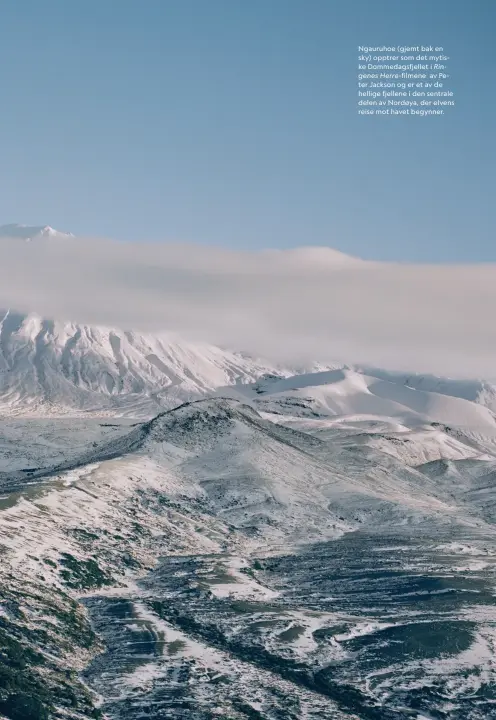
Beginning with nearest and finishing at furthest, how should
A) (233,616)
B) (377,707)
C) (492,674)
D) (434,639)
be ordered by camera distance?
(377,707) < (492,674) < (434,639) < (233,616)

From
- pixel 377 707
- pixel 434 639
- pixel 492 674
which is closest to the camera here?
pixel 377 707

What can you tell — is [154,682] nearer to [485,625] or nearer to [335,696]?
[335,696]

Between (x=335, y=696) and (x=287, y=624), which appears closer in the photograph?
(x=335, y=696)

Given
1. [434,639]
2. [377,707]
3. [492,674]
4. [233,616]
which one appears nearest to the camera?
[377,707]

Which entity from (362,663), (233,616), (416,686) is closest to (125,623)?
(233,616)

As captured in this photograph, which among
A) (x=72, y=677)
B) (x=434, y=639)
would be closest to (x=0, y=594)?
(x=72, y=677)

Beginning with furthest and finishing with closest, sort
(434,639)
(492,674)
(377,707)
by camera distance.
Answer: (434,639)
(492,674)
(377,707)

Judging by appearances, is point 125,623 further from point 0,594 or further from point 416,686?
point 416,686

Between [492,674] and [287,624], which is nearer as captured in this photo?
[492,674]
